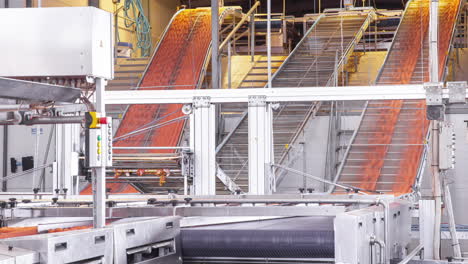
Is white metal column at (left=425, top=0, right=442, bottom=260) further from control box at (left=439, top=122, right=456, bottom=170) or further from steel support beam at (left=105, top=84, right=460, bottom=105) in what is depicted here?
steel support beam at (left=105, top=84, right=460, bottom=105)

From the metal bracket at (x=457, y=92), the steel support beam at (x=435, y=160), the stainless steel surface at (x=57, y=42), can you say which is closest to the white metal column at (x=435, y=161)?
the steel support beam at (x=435, y=160)

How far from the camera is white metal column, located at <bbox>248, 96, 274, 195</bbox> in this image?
356 inches

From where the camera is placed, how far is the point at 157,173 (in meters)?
10.7

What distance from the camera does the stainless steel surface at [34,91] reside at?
3490mm

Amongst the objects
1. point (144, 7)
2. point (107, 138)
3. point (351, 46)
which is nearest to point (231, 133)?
point (351, 46)

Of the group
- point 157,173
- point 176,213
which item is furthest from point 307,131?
point 176,213

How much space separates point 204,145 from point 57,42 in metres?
5.26

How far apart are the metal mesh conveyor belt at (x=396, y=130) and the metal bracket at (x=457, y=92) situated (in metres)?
2.82

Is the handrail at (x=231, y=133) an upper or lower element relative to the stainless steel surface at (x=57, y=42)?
lower

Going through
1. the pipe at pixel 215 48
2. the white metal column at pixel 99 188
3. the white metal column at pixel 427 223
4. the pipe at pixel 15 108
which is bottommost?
the white metal column at pixel 427 223

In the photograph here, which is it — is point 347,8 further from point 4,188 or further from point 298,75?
point 4,188

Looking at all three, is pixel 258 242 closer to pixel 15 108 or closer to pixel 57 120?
pixel 57 120

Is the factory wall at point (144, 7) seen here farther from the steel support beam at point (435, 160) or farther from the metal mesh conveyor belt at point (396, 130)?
the steel support beam at point (435, 160)

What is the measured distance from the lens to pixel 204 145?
30.3ft
